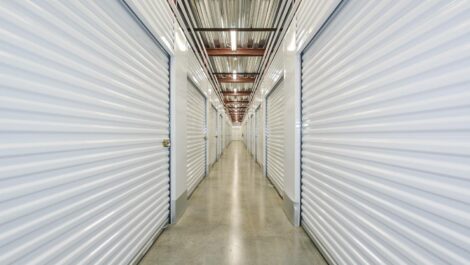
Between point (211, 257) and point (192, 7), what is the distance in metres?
4.22

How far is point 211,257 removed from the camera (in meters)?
2.20

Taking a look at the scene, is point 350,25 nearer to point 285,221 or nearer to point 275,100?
point 285,221

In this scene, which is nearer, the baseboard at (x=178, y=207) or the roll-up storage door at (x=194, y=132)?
the baseboard at (x=178, y=207)

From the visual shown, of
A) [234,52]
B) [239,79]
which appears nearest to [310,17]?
[234,52]

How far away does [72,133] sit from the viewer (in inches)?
51.9

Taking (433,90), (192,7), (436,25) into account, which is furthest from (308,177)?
(192,7)

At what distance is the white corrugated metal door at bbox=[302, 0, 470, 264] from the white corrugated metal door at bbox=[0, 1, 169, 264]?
6.88 ft

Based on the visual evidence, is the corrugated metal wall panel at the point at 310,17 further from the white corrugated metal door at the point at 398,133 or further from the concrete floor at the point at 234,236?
the concrete floor at the point at 234,236

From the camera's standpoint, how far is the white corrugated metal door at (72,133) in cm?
99

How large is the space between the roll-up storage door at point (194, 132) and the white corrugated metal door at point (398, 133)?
3.01 metres

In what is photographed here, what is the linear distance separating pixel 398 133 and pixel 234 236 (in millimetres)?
2275

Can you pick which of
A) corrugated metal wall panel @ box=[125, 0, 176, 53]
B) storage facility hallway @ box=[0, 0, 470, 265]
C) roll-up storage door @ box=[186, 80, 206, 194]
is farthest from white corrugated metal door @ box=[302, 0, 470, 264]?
roll-up storage door @ box=[186, 80, 206, 194]

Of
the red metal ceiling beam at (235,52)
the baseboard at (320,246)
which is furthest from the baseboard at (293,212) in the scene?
the red metal ceiling beam at (235,52)

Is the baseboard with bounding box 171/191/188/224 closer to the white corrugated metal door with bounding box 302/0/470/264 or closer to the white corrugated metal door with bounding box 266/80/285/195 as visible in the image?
the white corrugated metal door with bounding box 266/80/285/195
